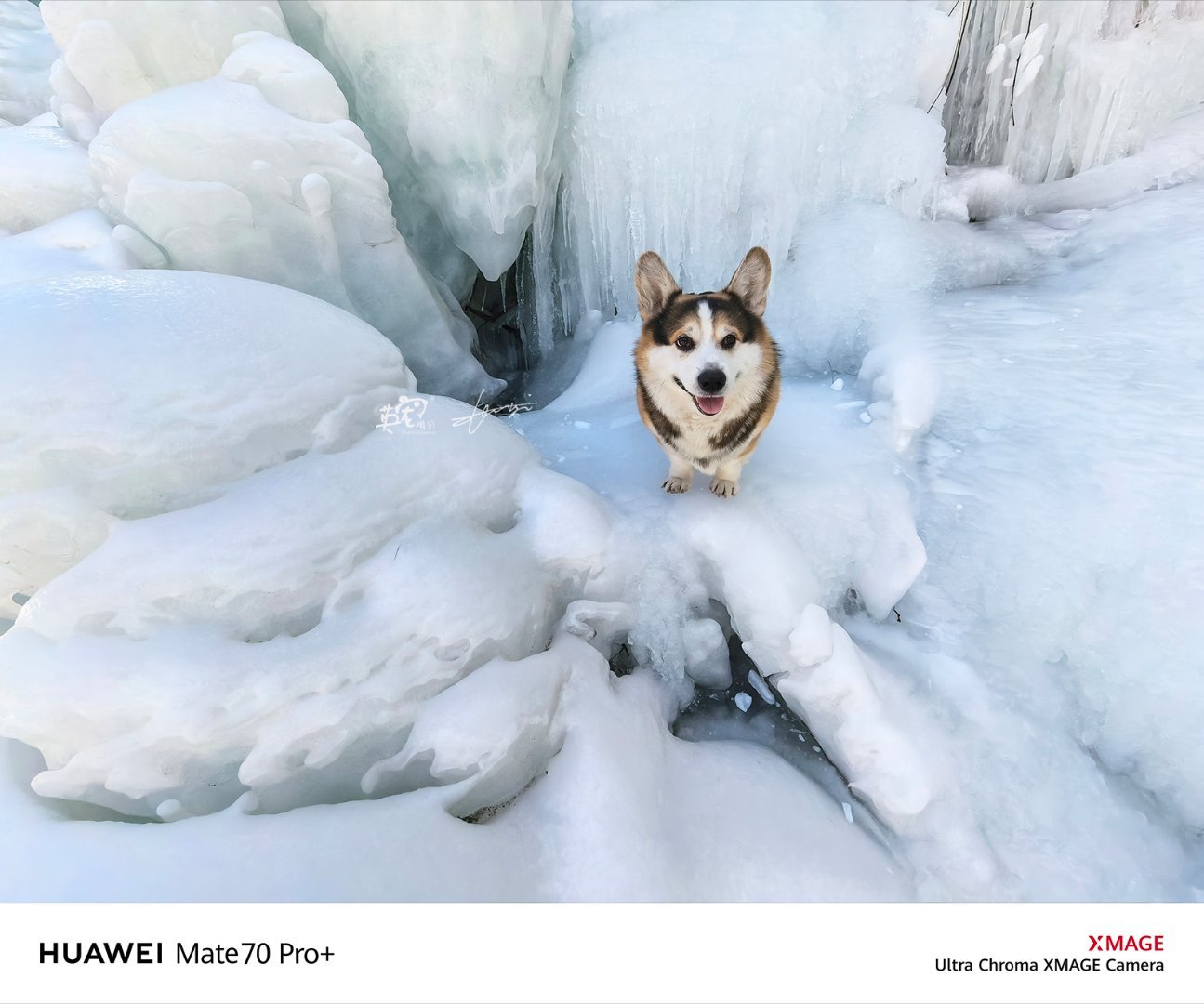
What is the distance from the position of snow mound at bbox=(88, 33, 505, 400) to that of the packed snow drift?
0.02 meters

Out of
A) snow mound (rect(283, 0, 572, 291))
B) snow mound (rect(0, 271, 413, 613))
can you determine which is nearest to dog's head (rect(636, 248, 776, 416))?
snow mound (rect(0, 271, 413, 613))

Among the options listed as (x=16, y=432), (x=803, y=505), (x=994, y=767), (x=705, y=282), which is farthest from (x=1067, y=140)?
(x=16, y=432)

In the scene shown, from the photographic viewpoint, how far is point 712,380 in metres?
1.62

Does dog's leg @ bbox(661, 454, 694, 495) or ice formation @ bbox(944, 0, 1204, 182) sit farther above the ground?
ice formation @ bbox(944, 0, 1204, 182)

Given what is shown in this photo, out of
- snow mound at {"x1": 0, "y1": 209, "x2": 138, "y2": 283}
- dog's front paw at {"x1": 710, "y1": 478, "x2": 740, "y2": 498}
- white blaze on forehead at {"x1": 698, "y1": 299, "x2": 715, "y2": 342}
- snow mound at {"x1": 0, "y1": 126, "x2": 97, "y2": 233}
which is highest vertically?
snow mound at {"x1": 0, "y1": 126, "x2": 97, "y2": 233}

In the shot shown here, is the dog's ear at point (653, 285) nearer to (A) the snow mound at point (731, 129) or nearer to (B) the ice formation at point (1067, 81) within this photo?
(A) the snow mound at point (731, 129)

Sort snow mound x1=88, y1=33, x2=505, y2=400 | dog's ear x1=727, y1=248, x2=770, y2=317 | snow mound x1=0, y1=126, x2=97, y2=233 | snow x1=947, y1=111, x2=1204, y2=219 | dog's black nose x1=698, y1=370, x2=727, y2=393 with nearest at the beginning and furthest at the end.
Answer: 1. dog's black nose x1=698, y1=370, x2=727, y2=393
2. dog's ear x1=727, y1=248, x2=770, y2=317
3. snow mound x1=88, y1=33, x2=505, y2=400
4. snow mound x1=0, y1=126, x2=97, y2=233
5. snow x1=947, y1=111, x2=1204, y2=219

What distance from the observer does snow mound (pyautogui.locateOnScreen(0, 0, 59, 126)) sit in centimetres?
392

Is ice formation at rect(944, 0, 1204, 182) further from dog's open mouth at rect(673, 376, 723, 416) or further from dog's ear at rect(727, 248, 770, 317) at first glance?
dog's open mouth at rect(673, 376, 723, 416)

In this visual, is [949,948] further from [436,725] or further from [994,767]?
[436,725]

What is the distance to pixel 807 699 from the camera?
162cm

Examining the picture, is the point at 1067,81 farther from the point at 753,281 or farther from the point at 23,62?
the point at 23,62

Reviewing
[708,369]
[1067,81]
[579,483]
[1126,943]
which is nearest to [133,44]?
[579,483]

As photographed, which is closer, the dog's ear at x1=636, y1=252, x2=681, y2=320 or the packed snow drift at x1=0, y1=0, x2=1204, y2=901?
the packed snow drift at x1=0, y1=0, x2=1204, y2=901
